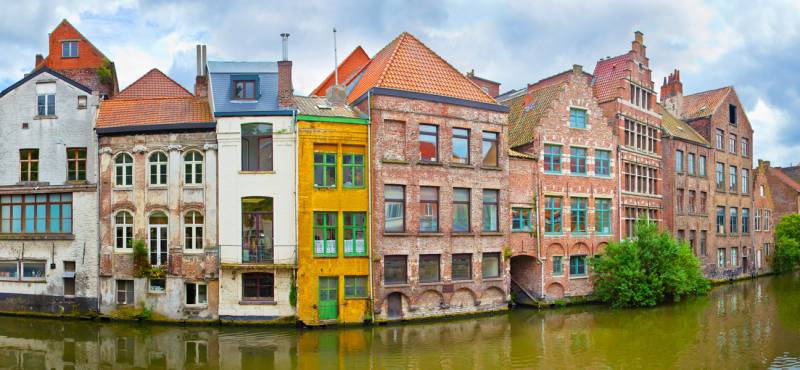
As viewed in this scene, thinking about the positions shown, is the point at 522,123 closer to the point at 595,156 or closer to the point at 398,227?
the point at 595,156

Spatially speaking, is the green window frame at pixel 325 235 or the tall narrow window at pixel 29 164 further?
the tall narrow window at pixel 29 164

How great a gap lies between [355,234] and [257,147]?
5.07 meters

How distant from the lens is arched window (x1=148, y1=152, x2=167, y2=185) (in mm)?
24625

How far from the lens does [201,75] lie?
88.9 feet

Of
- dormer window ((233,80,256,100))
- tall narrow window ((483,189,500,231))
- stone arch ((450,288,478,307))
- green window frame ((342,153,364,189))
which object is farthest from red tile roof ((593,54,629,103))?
dormer window ((233,80,256,100))

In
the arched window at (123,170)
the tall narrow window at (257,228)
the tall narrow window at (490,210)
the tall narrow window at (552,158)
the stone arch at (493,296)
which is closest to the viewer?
the tall narrow window at (257,228)

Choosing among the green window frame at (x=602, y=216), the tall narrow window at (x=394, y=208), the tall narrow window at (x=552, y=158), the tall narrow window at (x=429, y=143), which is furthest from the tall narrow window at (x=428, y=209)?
the green window frame at (x=602, y=216)

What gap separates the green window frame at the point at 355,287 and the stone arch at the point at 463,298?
4.04 metres

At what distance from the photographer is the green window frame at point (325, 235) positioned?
23.7m

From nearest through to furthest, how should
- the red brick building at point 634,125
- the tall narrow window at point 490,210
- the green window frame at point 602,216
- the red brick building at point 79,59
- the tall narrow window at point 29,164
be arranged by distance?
the tall narrow window at point 29,164
the tall narrow window at point 490,210
the red brick building at point 79,59
the green window frame at point 602,216
the red brick building at point 634,125

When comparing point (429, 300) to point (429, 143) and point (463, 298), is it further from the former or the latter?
point (429, 143)

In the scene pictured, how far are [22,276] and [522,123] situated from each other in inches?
917

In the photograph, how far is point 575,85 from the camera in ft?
101

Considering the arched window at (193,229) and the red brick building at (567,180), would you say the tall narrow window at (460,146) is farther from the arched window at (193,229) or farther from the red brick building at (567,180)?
the arched window at (193,229)
